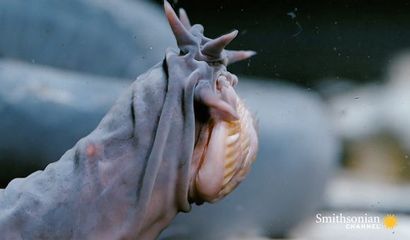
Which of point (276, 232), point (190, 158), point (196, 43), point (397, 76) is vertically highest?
point (196, 43)

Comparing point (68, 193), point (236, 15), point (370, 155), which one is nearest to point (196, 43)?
point (68, 193)

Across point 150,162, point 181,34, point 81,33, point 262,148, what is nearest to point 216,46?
point 181,34

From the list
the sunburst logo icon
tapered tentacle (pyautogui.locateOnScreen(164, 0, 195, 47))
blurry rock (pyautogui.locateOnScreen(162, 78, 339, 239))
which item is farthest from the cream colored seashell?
the sunburst logo icon

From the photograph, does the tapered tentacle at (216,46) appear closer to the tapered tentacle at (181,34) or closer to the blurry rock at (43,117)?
the tapered tentacle at (181,34)

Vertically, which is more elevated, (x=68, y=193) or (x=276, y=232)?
(x=68, y=193)

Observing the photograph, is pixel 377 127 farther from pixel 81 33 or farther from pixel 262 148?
pixel 81 33

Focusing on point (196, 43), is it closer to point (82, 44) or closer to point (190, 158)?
point (190, 158)

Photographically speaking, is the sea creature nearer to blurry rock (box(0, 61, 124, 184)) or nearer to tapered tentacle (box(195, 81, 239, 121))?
tapered tentacle (box(195, 81, 239, 121))
